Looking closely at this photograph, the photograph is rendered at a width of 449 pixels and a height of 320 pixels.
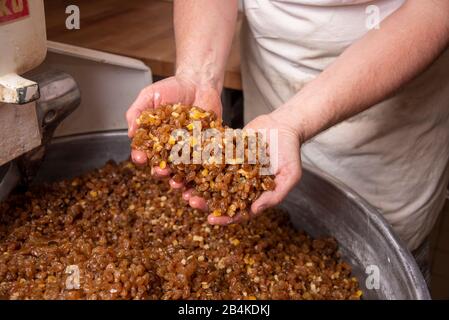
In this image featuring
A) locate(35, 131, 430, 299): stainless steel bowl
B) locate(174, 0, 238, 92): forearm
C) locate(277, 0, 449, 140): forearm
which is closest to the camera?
locate(35, 131, 430, 299): stainless steel bowl

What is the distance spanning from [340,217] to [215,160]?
421 mm

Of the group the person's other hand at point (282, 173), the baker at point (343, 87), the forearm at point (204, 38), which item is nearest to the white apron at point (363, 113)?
the baker at point (343, 87)

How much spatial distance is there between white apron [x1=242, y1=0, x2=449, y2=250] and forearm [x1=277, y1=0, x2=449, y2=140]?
0.24 meters

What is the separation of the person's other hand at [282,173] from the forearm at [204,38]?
38cm

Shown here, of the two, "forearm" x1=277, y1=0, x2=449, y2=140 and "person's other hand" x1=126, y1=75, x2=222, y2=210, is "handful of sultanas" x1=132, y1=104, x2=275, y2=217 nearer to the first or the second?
"person's other hand" x1=126, y1=75, x2=222, y2=210

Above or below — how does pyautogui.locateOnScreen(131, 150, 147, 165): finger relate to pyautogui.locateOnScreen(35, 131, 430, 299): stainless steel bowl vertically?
above

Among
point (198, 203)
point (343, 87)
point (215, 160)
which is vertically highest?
point (343, 87)

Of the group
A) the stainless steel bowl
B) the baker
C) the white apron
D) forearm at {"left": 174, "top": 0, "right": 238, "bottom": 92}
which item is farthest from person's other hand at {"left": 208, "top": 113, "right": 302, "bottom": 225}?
the white apron

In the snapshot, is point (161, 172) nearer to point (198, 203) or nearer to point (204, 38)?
point (198, 203)

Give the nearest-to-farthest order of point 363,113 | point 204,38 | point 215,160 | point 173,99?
point 215,160 → point 173,99 → point 204,38 → point 363,113

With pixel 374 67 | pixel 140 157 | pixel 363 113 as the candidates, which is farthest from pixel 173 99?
pixel 363 113

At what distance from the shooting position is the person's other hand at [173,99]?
125 cm

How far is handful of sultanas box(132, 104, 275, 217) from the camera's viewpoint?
119 cm

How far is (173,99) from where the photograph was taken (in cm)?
140
